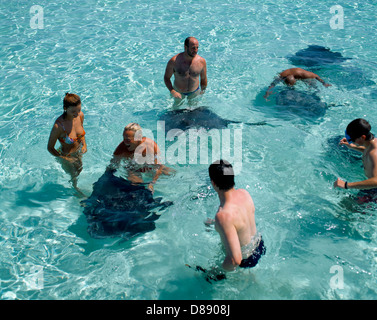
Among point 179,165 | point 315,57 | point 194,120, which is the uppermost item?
point 315,57

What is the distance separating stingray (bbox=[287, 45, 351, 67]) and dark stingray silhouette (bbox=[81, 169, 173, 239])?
5974 millimetres

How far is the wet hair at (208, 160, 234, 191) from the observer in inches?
122

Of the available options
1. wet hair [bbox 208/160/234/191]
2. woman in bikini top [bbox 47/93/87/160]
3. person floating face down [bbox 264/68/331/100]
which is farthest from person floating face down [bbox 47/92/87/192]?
person floating face down [bbox 264/68/331/100]

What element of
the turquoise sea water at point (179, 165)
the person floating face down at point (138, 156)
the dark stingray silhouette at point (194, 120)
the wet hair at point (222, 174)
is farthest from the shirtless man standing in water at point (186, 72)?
the wet hair at point (222, 174)

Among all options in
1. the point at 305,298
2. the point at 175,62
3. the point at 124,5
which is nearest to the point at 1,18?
the point at 124,5

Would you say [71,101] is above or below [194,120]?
above

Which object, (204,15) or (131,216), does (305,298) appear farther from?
(204,15)

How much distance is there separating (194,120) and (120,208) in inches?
102

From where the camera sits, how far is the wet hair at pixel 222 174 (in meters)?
3.11

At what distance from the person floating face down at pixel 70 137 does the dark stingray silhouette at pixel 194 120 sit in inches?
76.8

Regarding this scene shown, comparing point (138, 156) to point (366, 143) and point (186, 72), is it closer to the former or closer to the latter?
point (186, 72)

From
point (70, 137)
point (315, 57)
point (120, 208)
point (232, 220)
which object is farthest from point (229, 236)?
point (315, 57)

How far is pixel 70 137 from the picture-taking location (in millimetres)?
4840

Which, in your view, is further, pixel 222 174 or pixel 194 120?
pixel 194 120
